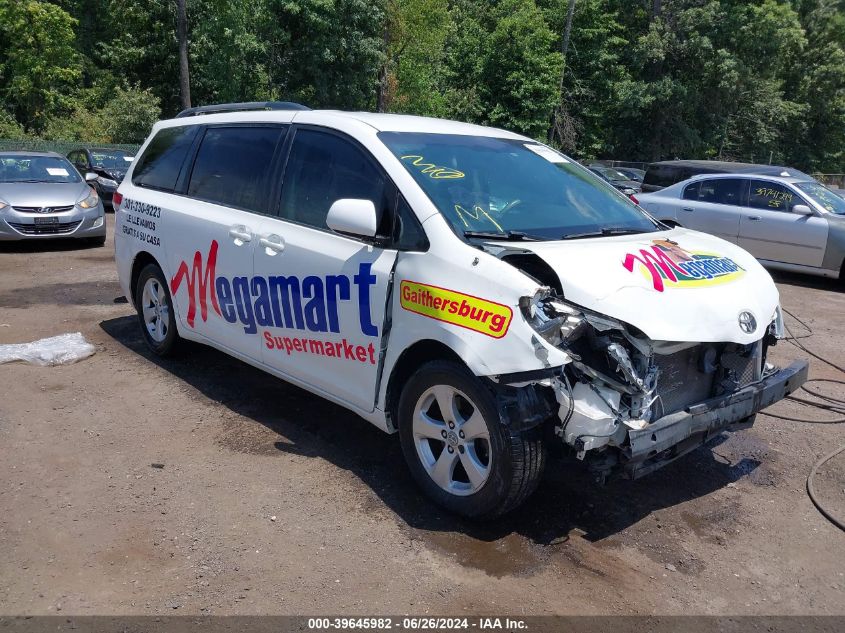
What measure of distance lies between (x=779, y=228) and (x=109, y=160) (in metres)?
15.5

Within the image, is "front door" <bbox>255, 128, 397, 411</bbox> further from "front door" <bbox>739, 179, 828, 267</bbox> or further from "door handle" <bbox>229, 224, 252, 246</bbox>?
"front door" <bbox>739, 179, 828, 267</bbox>

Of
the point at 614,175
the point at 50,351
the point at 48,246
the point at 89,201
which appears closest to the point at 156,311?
the point at 50,351

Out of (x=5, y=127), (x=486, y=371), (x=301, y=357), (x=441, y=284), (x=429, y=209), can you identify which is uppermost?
(x=429, y=209)

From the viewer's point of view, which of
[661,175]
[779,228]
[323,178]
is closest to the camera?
[323,178]

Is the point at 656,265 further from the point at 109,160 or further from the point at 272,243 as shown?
the point at 109,160

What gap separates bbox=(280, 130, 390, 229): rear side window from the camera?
4.10m

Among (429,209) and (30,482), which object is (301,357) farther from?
(30,482)

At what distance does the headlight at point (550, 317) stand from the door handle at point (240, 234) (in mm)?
2191

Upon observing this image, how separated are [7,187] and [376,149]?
31.5ft

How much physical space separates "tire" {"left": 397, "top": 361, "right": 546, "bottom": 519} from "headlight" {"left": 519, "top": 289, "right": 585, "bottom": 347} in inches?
15.4

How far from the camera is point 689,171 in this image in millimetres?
13172

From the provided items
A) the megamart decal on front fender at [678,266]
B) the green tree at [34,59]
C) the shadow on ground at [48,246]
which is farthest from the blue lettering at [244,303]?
the green tree at [34,59]

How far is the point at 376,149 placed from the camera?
409cm

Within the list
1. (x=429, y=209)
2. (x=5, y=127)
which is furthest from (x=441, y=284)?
(x=5, y=127)
